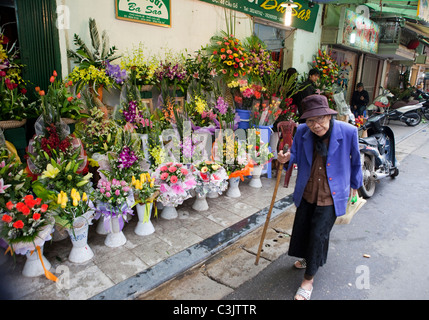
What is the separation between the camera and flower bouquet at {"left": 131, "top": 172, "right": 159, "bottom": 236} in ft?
11.9

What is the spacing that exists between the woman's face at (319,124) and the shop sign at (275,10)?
4.24 m

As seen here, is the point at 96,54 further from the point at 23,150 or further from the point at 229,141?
the point at 229,141

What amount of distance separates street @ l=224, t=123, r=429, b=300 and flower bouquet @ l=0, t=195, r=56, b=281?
190cm

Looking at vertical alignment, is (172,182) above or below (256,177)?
above

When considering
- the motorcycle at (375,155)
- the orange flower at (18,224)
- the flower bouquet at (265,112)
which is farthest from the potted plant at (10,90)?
the motorcycle at (375,155)

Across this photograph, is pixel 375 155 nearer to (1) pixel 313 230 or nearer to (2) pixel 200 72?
(1) pixel 313 230

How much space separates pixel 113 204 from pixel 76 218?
42cm

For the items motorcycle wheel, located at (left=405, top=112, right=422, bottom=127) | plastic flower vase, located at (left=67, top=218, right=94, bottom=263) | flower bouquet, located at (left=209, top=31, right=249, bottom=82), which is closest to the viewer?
plastic flower vase, located at (left=67, top=218, right=94, bottom=263)

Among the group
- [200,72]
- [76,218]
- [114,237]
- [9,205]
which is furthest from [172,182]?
Answer: [200,72]

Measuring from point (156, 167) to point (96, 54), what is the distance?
1.80m

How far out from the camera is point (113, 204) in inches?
136

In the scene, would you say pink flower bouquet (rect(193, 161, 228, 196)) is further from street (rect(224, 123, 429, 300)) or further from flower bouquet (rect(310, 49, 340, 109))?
flower bouquet (rect(310, 49, 340, 109))

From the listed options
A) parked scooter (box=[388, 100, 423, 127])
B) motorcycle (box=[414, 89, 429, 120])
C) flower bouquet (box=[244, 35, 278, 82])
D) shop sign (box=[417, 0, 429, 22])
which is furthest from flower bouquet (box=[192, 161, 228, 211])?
motorcycle (box=[414, 89, 429, 120])

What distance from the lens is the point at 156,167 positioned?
4.27 metres
